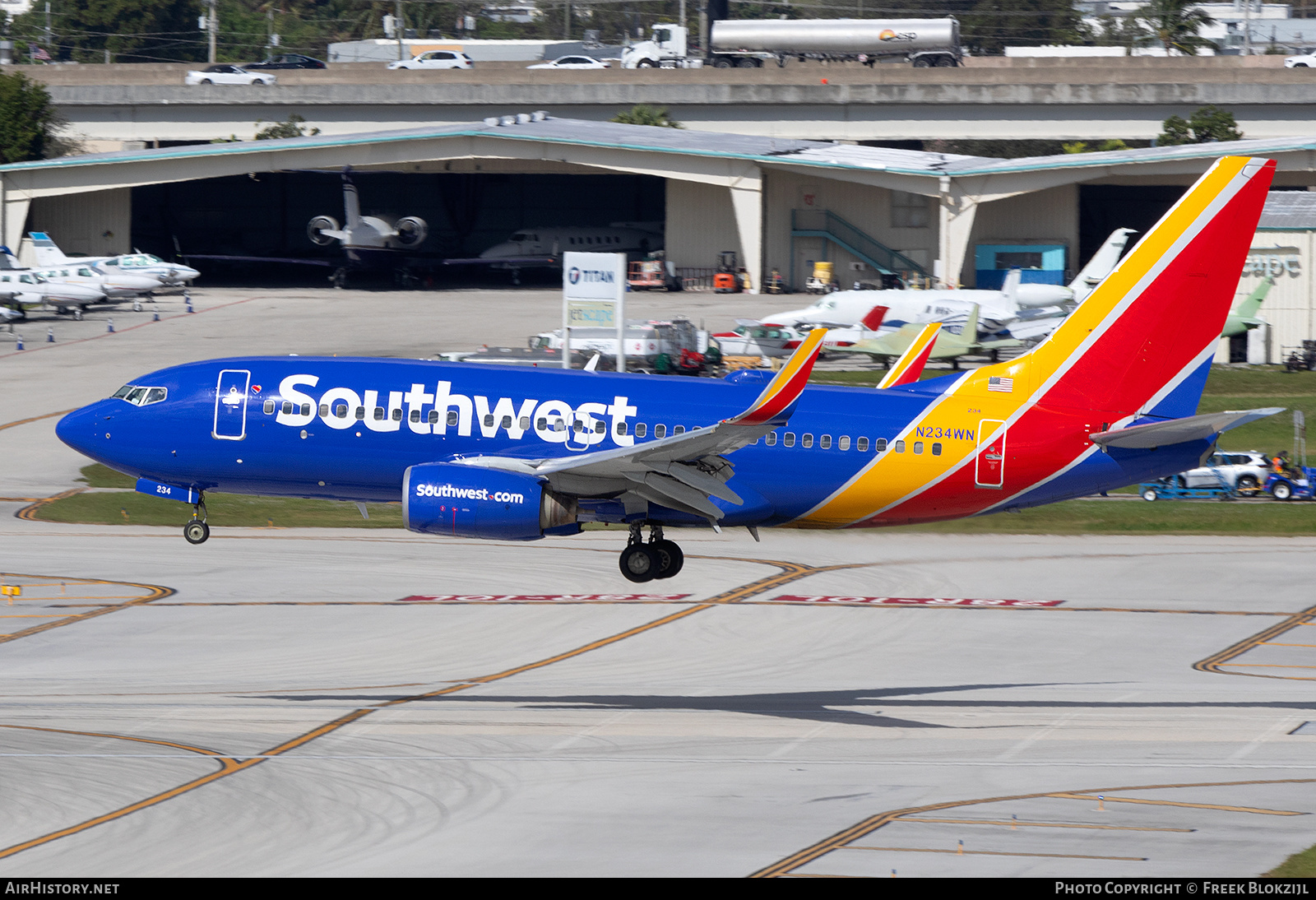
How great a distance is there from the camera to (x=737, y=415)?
36.9 m

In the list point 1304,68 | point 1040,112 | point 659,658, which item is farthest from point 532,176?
point 659,658

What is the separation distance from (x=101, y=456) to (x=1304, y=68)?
11819 cm

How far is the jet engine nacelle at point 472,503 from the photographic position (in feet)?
116

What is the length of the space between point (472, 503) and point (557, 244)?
99371 millimetres

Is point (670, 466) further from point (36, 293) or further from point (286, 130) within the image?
point (286, 130)

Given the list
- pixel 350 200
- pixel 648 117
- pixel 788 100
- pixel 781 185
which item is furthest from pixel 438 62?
pixel 781 185

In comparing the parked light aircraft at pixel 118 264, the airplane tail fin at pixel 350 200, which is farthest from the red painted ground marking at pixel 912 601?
the parked light aircraft at pixel 118 264

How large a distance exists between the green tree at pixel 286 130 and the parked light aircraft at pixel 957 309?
57717mm

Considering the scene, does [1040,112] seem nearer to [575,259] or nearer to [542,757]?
[575,259]

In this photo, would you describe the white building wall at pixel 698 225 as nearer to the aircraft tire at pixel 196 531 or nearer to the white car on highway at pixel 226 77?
the white car on highway at pixel 226 77

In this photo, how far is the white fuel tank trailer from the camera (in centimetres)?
14800

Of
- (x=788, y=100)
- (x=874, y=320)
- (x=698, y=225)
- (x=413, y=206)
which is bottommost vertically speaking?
(x=874, y=320)

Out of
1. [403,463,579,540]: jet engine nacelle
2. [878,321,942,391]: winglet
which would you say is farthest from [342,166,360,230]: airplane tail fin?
[403,463,579,540]: jet engine nacelle

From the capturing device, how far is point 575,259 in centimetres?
7538
